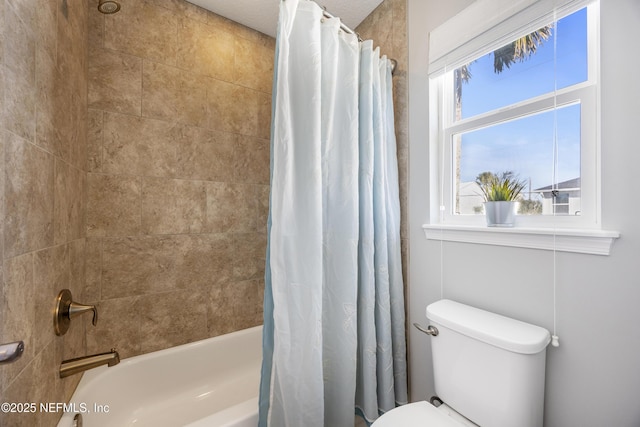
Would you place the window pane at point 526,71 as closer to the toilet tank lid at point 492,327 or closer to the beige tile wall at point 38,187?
the toilet tank lid at point 492,327

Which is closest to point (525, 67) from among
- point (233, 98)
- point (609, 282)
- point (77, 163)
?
point (609, 282)

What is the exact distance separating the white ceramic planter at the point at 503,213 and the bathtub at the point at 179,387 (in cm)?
131

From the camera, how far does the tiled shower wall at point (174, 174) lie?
1443 mm

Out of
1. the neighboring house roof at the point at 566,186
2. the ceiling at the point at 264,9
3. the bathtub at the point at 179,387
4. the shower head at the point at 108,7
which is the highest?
the ceiling at the point at 264,9

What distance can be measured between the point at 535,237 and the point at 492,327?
1.24 ft

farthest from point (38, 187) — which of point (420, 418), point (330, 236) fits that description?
point (420, 418)

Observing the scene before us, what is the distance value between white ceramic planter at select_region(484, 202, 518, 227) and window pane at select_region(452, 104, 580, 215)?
0.07 metres

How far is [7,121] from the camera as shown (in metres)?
0.67

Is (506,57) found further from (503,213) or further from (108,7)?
(108,7)

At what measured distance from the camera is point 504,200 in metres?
1.12

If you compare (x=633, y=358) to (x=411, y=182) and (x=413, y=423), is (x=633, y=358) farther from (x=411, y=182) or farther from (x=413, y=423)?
(x=411, y=182)

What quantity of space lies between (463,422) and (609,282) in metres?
0.71

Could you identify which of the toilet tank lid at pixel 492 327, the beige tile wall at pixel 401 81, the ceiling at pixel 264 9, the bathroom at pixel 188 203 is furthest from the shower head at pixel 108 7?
the toilet tank lid at pixel 492 327

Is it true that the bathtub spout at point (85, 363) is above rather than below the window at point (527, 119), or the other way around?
below
